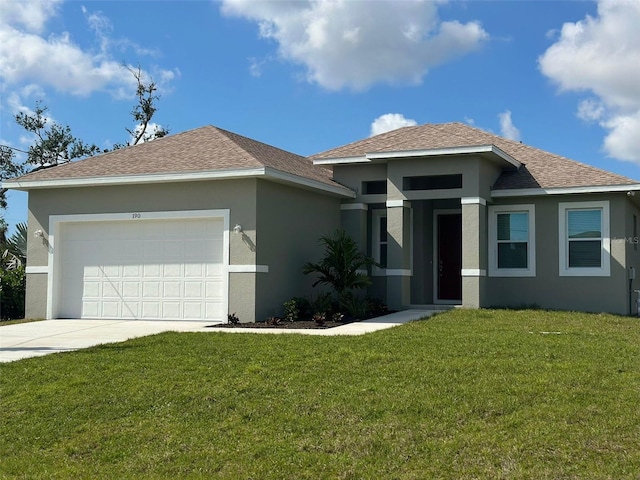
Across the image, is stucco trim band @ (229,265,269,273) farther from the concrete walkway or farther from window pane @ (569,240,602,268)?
window pane @ (569,240,602,268)

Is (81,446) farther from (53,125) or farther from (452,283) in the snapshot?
(53,125)

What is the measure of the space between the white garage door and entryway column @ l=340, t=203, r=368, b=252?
409cm

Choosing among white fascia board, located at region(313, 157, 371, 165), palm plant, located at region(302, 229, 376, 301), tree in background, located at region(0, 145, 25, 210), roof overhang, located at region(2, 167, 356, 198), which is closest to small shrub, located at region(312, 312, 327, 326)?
palm plant, located at region(302, 229, 376, 301)

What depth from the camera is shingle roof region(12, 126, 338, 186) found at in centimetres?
1588

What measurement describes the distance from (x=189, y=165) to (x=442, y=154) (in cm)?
564

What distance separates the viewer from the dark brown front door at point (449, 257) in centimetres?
1959

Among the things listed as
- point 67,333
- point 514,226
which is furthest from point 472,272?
point 67,333

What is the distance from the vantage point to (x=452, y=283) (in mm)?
19672

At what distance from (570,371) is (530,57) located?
1129 centimetres

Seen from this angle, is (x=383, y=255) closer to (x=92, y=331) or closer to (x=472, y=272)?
(x=472, y=272)

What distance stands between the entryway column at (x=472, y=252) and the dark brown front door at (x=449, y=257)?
8.22 feet

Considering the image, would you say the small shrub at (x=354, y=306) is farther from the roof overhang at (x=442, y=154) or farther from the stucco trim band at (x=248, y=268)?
the roof overhang at (x=442, y=154)

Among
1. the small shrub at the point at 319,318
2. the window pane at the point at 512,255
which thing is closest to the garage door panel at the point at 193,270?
the small shrub at the point at 319,318

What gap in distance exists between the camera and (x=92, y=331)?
14.0 metres
